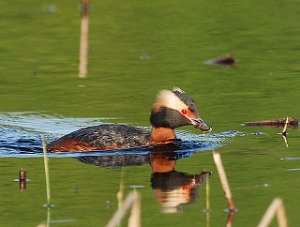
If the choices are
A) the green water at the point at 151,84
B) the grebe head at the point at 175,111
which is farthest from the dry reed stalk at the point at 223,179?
the grebe head at the point at 175,111

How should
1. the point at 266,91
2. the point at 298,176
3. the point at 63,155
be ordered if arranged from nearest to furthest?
the point at 298,176 < the point at 63,155 < the point at 266,91

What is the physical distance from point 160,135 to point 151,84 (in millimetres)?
3250

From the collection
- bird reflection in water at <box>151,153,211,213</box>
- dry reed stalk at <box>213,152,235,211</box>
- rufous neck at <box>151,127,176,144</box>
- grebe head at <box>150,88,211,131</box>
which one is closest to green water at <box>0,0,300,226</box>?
bird reflection in water at <box>151,153,211,213</box>

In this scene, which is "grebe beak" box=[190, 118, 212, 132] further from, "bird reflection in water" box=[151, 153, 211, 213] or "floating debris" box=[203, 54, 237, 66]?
"floating debris" box=[203, 54, 237, 66]

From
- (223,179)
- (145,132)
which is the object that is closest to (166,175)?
(145,132)

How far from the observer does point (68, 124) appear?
14.1 metres

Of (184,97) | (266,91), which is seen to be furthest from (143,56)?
(184,97)

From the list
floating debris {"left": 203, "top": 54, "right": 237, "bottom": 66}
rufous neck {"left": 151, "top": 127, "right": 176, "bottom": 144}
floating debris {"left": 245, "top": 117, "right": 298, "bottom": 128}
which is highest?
floating debris {"left": 203, "top": 54, "right": 237, "bottom": 66}

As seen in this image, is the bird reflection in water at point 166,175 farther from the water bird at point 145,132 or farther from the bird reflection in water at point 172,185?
the water bird at point 145,132

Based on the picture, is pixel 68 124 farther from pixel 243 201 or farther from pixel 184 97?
pixel 243 201

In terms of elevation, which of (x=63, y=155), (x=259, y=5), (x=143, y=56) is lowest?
(x=63, y=155)

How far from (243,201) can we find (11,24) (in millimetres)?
11980

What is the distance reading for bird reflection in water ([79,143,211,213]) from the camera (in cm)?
970

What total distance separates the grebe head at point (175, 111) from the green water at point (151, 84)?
1.63 ft
